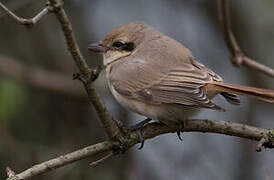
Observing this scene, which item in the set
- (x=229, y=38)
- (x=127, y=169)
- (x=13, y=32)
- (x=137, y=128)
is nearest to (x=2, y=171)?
(x=127, y=169)

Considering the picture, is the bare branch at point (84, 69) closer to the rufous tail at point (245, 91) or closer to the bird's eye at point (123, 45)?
the rufous tail at point (245, 91)

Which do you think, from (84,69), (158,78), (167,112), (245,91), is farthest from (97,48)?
(84,69)

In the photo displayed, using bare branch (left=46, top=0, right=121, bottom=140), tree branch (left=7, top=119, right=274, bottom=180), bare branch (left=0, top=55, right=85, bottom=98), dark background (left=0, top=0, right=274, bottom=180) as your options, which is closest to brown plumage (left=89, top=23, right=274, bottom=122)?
tree branch (left=7, top=119, right=274, bottom=180)

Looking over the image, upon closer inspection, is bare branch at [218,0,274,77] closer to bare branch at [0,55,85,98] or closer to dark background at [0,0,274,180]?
dark background at [0,0,274,180]

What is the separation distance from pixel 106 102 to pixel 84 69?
2.88m

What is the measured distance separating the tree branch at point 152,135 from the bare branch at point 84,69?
0.32ft

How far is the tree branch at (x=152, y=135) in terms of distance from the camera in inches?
108

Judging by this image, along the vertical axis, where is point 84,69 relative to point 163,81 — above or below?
above

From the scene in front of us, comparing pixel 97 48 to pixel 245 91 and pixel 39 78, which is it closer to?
pixel 39 78

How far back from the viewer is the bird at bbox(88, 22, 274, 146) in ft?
11.0

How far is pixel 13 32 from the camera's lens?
5.24m

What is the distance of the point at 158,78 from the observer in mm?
3703

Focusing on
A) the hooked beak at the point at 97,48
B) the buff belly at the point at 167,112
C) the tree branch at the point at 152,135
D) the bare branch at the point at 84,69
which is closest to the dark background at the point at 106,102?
the hooked beak at the point at 97,48

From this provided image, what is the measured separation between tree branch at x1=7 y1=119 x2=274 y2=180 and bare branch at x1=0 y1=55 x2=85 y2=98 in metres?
1.80
